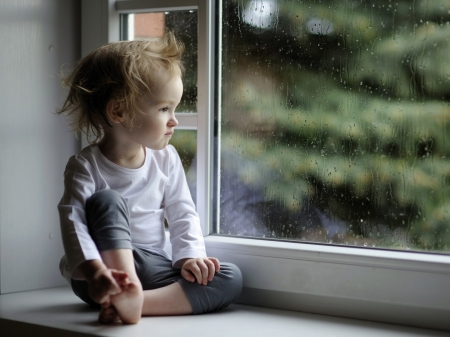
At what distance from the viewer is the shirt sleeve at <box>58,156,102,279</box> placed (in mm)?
1182

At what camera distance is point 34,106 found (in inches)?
59.5

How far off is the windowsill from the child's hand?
0.26ft

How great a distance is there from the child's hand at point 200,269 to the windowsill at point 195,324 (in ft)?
0.26

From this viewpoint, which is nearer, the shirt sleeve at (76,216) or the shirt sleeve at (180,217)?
the shirt sleeve at (76,216)

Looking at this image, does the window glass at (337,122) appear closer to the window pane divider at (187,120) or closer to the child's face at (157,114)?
the window pane divider at (187,120)

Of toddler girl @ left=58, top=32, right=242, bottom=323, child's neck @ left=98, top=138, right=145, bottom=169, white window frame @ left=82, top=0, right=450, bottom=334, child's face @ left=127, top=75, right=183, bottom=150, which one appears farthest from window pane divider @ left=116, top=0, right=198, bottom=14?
child's neck @ left=98, top=138, right=145, bottom=169

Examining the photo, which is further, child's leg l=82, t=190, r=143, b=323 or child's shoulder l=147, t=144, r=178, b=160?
child's shoulder l=147, t=144, r=178, b=160

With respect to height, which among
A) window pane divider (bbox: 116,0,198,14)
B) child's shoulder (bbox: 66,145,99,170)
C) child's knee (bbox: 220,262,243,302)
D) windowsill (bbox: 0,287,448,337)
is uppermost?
window pane divider (bbox: 116,0,198,14)

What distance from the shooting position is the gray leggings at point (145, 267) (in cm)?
122

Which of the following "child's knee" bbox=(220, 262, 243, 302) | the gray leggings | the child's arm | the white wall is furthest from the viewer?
the white wall

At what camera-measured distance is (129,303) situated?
1171 millimetres

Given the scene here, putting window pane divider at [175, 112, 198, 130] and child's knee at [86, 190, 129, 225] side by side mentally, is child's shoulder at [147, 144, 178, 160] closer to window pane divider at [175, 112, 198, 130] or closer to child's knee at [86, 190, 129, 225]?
window pane divider at [175, 112, 198, 130]

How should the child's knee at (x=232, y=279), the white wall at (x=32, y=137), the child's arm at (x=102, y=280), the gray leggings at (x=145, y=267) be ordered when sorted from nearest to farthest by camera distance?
the child's arm at (x=102, y=280) < the gray leggings at (x=145, y=267) < the child's knee at (x=232, y=279) < the white wall at (x=32, y=137)

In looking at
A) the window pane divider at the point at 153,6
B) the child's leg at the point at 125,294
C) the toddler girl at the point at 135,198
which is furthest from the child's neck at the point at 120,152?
the window pane divider at the point at 153,6
